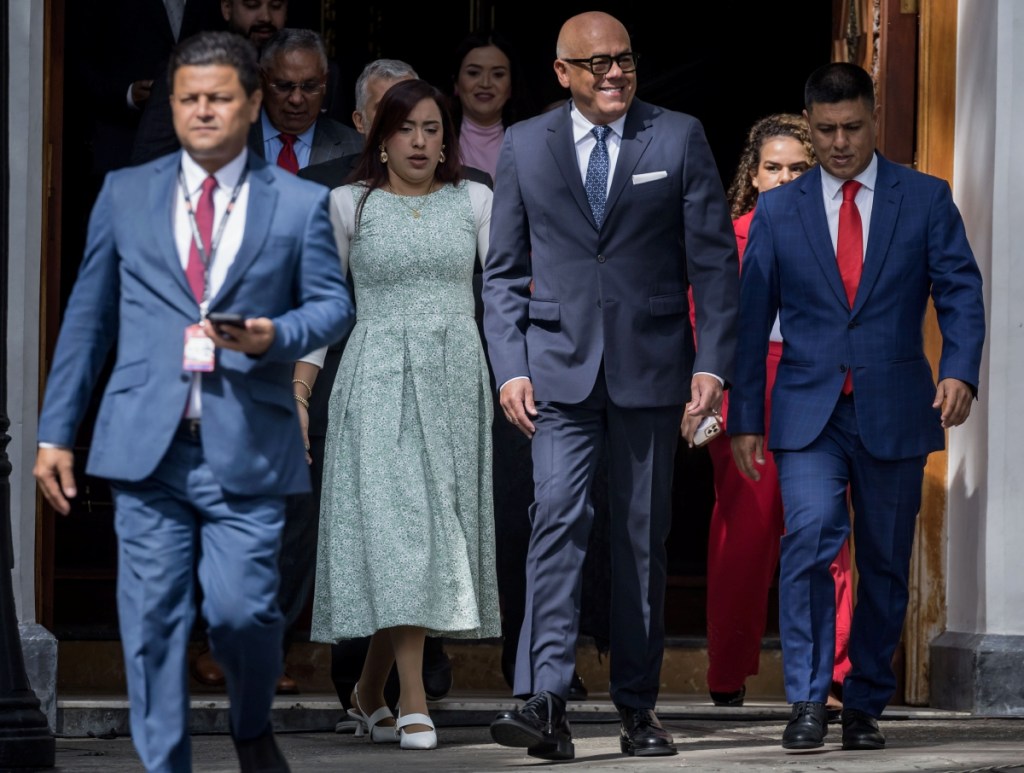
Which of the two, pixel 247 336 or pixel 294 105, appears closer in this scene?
pixel 247 336

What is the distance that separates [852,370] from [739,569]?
1.37m

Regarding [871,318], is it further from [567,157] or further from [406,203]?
[406,203]

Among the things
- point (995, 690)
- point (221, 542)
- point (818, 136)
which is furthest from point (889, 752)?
point (221, 542)

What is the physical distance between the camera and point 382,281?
23.8 feet

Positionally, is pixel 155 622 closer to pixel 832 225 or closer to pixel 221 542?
pixel 221 542

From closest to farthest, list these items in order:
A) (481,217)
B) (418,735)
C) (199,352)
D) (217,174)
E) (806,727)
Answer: (199,352) < (217,174) < (806,727) < (418,735) < (481,217)

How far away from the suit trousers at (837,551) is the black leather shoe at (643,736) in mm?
407

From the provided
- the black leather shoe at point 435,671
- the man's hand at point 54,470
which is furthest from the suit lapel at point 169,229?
the black leather shoe at point 435,671

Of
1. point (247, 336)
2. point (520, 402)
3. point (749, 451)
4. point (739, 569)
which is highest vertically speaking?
point (247, 336)

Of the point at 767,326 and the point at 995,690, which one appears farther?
the point at 995,690

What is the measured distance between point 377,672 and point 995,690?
218 cm

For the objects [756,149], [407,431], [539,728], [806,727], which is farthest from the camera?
[756,149]

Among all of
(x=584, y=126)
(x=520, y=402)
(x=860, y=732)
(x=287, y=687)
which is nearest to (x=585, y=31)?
(x=584, y=126)

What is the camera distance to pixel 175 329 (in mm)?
5121
